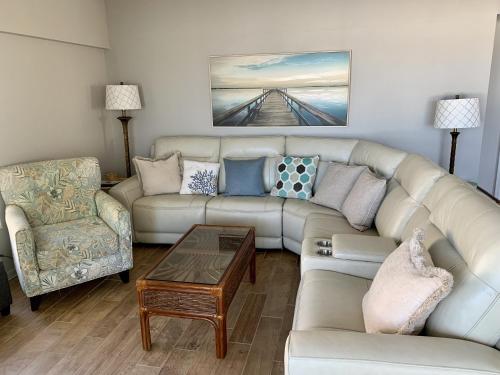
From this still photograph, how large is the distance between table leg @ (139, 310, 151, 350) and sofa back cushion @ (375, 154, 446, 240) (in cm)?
154

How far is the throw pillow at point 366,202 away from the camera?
283 centimetres

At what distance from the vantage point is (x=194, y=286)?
2.07 m

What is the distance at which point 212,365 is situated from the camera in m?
2.12

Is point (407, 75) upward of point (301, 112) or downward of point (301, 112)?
upward

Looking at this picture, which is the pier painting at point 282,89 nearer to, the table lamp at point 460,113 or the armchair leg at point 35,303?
the table lamp at point 460,113

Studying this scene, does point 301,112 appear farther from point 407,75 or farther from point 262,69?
point 407,75

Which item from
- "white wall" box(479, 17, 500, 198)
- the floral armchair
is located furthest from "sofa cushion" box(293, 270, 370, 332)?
"white wall" box(479, 17, 500, 198)

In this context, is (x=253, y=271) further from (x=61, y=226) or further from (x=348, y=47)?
(x=348, y=47)

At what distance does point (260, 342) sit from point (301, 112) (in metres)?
2.58

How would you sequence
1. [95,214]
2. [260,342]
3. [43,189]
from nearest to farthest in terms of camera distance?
[260,342]
[43,189]
[95,214]

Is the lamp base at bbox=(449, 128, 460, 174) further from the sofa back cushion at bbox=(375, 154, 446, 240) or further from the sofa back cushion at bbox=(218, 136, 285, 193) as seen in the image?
the sofa back cushion at bbox=(218, 136, 285, 193)

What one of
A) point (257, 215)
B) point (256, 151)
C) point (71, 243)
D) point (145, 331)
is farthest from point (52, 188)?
point (256, 151)

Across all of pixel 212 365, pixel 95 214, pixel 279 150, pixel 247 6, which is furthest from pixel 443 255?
pixel 247 6

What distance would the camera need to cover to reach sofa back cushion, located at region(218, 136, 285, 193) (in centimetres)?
386
